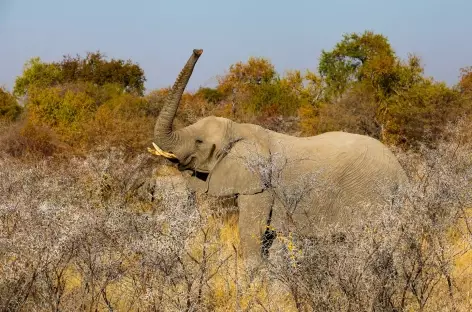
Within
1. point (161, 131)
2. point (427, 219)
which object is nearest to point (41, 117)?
point (161, 131)

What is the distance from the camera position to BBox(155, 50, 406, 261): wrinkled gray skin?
6.93 meters

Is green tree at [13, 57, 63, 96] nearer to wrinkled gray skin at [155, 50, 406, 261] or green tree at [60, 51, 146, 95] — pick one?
green tree at [60, 51, 146, 95]

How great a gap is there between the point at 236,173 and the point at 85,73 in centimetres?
3557

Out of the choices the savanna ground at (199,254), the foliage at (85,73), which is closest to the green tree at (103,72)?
the foliage at (85,73)

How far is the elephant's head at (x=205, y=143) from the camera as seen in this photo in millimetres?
7184

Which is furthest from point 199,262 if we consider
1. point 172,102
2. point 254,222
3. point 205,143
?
point 172,102

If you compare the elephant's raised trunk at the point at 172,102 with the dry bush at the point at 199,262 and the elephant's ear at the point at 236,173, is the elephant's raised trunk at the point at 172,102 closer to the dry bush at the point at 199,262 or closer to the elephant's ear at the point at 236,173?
the elephant's ear at the point at 236,173

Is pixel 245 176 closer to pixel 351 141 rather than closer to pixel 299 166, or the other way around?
pixel 299 166

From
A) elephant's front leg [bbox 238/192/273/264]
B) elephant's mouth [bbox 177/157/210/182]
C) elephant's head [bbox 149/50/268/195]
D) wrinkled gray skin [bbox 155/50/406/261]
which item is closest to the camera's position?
elephant's front leg [bbox 238/192/273/264]

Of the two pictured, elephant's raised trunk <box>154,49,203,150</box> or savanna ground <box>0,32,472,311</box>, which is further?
elephant's raised trunk <box>154,49,203,150</box>

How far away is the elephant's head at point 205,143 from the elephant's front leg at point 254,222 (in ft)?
1.17

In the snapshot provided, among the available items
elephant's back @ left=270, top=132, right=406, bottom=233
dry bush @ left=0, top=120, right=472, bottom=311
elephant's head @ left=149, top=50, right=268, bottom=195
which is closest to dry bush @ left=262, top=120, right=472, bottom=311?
dry bush @ left=0, top=120, right=472, bottom=311

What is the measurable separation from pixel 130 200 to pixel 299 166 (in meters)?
3.97

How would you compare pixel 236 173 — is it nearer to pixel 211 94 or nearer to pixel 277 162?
pixel 277 162
